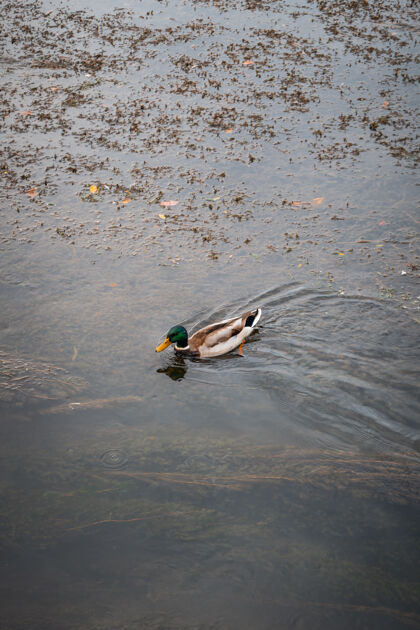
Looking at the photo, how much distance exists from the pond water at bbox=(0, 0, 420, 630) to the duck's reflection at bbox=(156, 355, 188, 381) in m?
0.02

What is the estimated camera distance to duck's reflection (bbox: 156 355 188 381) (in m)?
5.79

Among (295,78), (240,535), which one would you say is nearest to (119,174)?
(295,78)

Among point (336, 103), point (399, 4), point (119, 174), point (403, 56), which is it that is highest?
point (399, 4)

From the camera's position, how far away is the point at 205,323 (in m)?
6.38

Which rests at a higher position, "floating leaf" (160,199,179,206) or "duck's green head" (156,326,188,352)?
"floating leaf" (160,199,179,206)

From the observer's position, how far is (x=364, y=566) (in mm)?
3721

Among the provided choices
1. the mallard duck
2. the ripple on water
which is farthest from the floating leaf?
the mallard duck

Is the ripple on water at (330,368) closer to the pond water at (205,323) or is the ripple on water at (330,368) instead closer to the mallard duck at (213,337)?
the pond water at (205,323)

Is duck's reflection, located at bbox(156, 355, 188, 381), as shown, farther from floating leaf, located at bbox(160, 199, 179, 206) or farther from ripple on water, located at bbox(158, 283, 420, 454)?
floating leaf, located at bbox(160, 199, 179, 206)

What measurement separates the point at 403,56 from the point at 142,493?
418 inches

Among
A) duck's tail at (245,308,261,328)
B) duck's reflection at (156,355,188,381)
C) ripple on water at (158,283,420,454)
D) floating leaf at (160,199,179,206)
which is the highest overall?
floating leaf at (160,199,179,206)

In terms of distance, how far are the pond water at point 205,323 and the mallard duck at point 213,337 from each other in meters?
0.15

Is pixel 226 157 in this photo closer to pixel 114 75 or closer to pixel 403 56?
pixel 114 75

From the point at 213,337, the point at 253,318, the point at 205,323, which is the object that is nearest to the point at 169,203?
the point at 205,323
